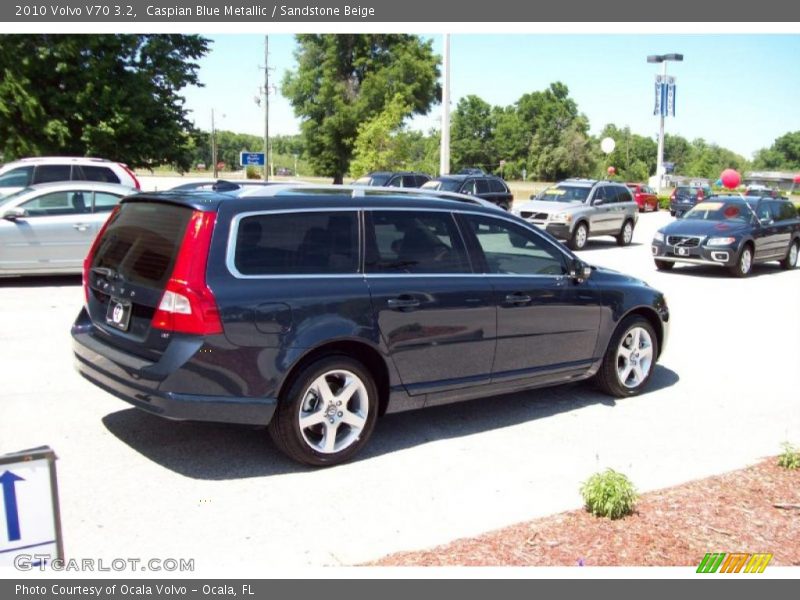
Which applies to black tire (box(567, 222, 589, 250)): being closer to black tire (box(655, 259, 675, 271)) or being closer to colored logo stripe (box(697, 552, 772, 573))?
black tire (box(655, 259, 675, 271))

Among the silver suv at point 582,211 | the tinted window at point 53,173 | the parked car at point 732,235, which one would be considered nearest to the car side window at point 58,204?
the tinted window at point 53,173

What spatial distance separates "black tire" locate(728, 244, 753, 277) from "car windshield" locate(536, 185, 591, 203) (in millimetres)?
6113

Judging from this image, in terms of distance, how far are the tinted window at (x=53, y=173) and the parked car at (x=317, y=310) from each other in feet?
36.7

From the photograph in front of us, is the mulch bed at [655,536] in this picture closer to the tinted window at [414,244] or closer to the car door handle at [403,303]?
the car door handle at [403,303]

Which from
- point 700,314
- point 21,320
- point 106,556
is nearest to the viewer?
point 106,556

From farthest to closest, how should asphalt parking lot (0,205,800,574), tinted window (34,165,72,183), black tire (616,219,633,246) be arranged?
1. black tire (616,219,633,246)
2. tinted window (34,165,72,183)
3. asphalt parking lot (0,205,800,574)

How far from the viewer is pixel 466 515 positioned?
14.7 ft

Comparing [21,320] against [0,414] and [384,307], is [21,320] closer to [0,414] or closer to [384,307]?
[0,414]

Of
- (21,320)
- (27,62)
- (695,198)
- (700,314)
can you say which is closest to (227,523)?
(21,320)

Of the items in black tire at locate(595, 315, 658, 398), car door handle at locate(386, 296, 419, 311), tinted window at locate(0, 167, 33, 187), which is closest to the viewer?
car door handle at locate(386, 296, 419, 311)

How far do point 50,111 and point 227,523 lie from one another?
28726 mm

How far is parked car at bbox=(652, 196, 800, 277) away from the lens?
54.9ft

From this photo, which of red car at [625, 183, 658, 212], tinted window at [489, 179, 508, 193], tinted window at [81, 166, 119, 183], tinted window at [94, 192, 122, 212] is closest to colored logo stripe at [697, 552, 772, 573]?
tinted window at [94, 192, 122, 212]

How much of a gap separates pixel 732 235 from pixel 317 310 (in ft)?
46.4
